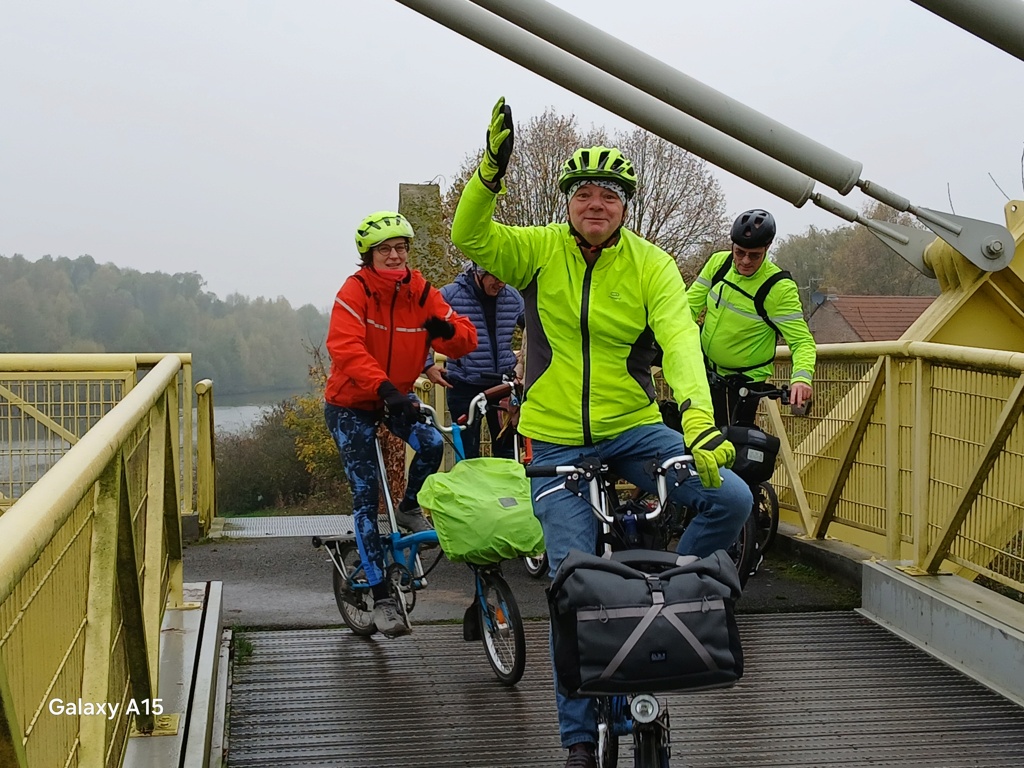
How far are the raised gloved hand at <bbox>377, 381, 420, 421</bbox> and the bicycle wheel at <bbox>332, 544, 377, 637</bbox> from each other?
0.99 meters

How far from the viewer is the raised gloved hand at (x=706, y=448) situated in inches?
130

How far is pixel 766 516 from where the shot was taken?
7.52m

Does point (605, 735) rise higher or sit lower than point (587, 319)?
lower

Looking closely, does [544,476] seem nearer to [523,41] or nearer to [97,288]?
[523,41]

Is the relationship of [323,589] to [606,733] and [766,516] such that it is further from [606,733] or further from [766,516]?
[606,733]

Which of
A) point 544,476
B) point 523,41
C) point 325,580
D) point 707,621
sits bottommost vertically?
point 325,580

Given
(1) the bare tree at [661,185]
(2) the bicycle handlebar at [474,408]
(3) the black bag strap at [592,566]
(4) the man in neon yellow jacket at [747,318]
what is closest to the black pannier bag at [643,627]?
(3) the black bag strap at [592,566]

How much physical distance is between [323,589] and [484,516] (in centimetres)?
277

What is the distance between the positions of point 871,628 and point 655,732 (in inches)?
129

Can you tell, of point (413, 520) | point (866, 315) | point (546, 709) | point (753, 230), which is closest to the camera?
point (546, 709)

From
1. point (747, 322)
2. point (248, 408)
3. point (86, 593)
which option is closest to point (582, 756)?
point (86, 593)

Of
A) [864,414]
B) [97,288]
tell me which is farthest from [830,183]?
[97,288]

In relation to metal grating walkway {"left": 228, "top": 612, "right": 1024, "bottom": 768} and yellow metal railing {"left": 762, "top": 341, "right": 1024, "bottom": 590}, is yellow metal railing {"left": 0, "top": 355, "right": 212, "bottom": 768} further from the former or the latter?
yellow metal railing {"left": 762, "top": 341, "right": 1024, "bottom": 590}

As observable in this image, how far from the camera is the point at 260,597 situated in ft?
23.4
